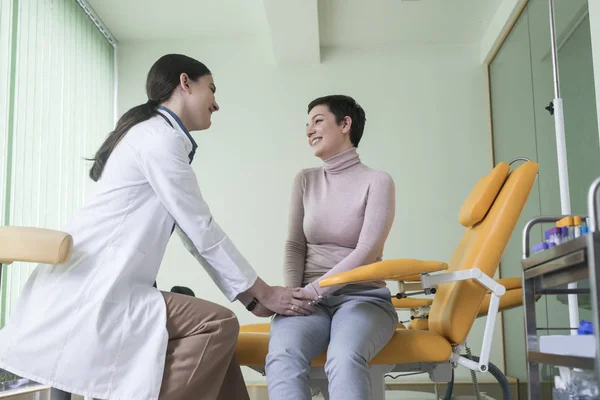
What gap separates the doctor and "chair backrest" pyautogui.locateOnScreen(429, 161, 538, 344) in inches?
15.2

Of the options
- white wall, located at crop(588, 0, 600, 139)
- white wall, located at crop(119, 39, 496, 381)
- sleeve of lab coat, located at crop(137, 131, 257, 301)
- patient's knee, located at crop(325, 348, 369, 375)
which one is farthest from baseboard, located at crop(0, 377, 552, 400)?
patient's knee, located at crop(325, 348, 369, 375)

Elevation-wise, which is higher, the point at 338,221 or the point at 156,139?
the point at 156,139

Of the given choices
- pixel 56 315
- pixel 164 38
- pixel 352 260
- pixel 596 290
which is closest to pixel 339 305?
pixel 352 260

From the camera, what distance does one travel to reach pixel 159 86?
186 cm

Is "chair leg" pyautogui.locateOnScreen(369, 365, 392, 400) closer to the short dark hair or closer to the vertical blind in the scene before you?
the short dark hair

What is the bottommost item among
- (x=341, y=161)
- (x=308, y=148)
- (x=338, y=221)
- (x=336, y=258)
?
(x=336, y=258)

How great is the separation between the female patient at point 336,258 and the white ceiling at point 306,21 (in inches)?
74.9

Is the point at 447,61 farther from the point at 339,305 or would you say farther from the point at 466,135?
the point at 339,305

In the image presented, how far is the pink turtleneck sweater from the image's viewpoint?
1868 millimetres

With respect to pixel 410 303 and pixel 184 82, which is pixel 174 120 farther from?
pixel 410 303

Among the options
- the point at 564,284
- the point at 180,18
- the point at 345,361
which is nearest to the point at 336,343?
the point at 345,361

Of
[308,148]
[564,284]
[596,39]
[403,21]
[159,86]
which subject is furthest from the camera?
[308,148]

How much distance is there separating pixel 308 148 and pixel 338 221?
8.51 ft

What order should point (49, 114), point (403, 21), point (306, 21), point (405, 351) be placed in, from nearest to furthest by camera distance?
1. point (405, 351)
2. point (49, 114)
3. point (306, 21)
4. point (403, 21)
